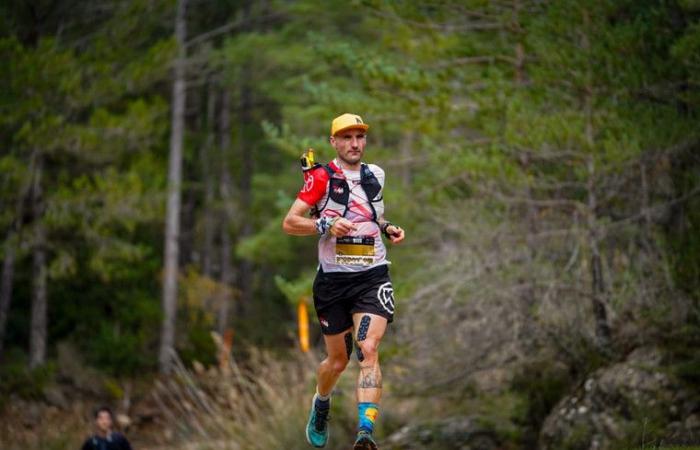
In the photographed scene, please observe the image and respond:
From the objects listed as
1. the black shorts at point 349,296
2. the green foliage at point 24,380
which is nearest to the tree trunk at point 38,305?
the green foliage at point 24,380

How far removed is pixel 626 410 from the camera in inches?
494

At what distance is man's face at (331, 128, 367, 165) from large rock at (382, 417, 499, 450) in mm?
7135

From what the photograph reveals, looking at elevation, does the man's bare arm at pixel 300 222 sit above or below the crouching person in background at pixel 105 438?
above

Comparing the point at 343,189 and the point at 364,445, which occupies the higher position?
the point at 343,189

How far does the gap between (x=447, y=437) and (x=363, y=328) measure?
6.89m

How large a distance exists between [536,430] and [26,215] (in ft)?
59.9

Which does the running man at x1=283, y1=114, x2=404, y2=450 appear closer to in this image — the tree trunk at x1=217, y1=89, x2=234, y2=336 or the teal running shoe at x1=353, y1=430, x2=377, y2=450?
the teal running shoe at x1=353, y1=430, x2=377, y2=450

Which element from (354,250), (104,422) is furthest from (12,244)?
(354,250)

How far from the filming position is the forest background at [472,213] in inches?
524

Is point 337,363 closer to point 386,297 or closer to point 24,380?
point 386,297

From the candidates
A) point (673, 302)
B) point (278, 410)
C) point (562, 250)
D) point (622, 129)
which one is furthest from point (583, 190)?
point (278, 410)

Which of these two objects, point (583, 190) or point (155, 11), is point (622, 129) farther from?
point (155, 11)

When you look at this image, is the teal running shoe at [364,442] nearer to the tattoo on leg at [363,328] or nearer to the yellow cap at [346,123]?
the tattoo on leg at [363,328]

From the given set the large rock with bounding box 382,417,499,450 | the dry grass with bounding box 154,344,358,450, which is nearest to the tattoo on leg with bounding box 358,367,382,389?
the large rock with bounding box 382,417,499,450
